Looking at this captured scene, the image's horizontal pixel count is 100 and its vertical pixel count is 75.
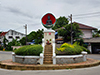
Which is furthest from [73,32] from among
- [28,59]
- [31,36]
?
[31,36]

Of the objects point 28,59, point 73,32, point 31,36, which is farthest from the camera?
point 31,36

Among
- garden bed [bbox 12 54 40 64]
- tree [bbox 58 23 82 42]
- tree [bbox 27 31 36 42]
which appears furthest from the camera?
tree [bbox 27 31 36 42]

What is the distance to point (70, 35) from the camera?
28.3 meters

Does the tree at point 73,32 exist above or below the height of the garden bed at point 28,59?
above

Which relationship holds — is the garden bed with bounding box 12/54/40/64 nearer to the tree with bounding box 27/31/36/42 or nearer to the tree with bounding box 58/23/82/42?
the tree with bounding box 58/23/82/42

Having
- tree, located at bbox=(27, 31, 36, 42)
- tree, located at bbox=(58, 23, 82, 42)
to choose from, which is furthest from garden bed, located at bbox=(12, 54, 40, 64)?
tree, located at bbox=(27, 31, 36, 42)

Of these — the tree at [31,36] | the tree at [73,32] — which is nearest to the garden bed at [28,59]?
the tree at [73,32]

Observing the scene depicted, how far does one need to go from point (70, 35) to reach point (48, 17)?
11.9 metres

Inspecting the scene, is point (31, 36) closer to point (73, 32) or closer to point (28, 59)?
point (73, 32)

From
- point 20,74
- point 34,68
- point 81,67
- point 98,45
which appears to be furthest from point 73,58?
point 98,45

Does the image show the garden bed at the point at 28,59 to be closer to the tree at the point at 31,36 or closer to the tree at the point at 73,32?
the tree at the point at 73,32

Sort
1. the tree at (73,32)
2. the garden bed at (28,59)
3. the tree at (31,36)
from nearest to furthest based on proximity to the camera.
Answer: the garden bed at (28,59) → the tree at (73,32) → the tree at (31,36)

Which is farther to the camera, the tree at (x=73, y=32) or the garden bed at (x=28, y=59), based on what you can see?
the tree at (x=73, y=32)

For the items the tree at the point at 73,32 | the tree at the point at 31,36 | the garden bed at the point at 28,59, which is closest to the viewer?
the garden bed at the point at 28,59
